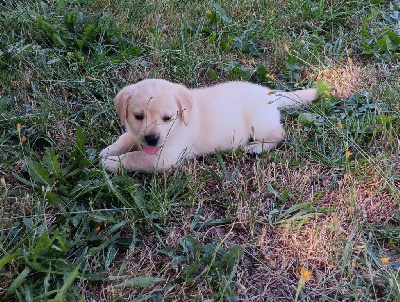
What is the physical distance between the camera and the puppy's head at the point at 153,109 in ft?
7.33

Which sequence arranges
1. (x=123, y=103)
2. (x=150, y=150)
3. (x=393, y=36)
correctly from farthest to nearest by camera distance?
(x=393, y=36), (x=150, y=150), (x=123, y=103)

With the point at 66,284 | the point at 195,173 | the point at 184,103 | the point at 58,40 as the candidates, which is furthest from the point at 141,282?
the point at 58,40

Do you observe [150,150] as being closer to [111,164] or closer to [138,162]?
[138,162]

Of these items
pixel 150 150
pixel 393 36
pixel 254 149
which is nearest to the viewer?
pixel 150 150

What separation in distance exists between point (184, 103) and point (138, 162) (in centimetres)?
40

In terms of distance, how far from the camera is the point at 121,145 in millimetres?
2482

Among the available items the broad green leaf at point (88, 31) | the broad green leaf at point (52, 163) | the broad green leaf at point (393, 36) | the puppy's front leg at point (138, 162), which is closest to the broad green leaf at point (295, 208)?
the puppy's front leg at point (138, 162)

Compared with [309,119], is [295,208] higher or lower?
lower

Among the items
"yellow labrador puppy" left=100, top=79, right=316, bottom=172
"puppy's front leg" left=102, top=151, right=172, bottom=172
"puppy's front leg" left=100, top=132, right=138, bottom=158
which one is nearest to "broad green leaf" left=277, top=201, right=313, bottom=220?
"yellow labrador puppy" left=100, top=79, right=316, bottom=172

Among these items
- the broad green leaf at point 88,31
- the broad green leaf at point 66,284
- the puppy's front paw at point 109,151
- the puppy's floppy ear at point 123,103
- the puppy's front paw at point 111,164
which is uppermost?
the broad green leaf at point 88,31

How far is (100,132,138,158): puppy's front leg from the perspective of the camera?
8.07 feet

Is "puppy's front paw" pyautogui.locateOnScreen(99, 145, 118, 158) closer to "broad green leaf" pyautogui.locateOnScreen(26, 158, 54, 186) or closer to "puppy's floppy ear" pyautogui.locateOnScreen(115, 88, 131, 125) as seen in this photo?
"puppy's floppy ear" pyautogui.locateOnScreen(115, 88, 131, 125)

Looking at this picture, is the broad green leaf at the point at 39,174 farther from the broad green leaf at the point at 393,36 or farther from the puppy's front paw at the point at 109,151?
the broad green leaf at the point at 393,36

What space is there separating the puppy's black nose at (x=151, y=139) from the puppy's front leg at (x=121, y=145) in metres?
0.21
